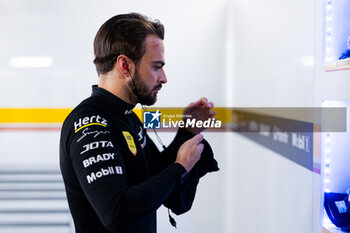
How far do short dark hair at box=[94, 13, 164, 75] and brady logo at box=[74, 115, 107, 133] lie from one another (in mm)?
267

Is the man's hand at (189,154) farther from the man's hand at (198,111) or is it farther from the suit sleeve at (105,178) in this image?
the man's hand at (198,111)

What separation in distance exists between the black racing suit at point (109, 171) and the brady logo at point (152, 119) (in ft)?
3.59

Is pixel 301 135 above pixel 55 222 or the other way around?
above

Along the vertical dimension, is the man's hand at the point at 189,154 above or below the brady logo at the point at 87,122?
below

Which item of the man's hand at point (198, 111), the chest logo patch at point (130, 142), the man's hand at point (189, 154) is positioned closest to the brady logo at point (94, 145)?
the chest logo patch at point (130, 142)

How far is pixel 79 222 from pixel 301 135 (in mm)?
947

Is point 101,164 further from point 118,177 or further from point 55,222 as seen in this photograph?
point 55,222

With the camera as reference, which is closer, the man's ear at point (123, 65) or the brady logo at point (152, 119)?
the man's ear at point (123, 65)

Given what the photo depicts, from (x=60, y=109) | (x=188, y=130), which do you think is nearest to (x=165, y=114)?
(x=60, y=109)

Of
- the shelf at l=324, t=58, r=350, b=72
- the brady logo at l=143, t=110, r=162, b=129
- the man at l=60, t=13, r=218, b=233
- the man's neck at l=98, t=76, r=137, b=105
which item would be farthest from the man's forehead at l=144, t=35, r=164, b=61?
the brady logo at l=143, t=110, r=162, b=129

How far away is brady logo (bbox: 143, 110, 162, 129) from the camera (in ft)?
8.41

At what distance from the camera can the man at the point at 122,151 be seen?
1.05m

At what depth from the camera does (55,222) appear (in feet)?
8.50

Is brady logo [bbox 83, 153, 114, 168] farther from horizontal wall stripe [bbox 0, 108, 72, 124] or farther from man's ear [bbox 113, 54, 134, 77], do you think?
horizontal wall stripe [bbox 0, 108, 72, 124]
